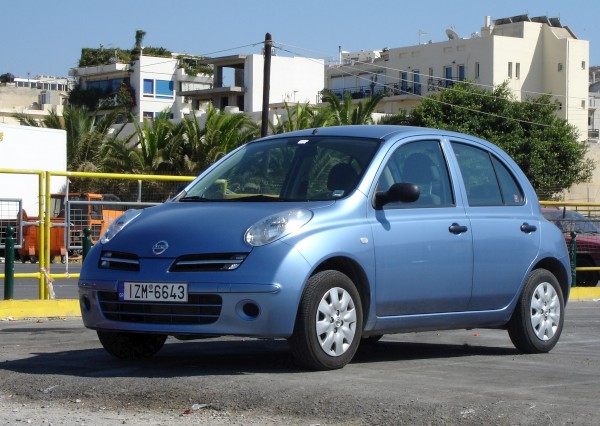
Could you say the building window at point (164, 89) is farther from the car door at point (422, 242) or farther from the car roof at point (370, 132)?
the car door at point (422, 242)

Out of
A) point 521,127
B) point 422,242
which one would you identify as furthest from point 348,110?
point 422,242

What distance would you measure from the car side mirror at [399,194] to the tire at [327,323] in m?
0.68

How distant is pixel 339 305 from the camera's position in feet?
23.6

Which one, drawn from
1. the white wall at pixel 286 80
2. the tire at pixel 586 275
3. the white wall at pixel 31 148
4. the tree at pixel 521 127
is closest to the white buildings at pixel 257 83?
the white wall at pixel 286 80

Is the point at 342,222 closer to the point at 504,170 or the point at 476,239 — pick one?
the point at 476,239

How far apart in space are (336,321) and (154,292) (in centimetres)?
114

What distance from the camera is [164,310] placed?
7.06 meters

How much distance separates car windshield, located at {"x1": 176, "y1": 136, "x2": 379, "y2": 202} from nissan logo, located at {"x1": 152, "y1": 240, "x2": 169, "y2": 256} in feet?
2.70

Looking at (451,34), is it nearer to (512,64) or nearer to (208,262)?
(512,64)

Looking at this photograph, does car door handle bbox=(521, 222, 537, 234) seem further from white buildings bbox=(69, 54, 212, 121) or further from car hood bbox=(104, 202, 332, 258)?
white buildings bbox=(69, 54, 212, 121)

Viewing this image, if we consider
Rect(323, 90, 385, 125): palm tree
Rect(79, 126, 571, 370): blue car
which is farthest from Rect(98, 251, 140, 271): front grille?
Rect(323, 90, 385, 125): palm tree

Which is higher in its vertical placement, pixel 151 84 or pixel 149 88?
pixel 151 84

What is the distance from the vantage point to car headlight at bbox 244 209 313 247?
6906 mm

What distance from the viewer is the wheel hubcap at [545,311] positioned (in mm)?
Result: 8836
